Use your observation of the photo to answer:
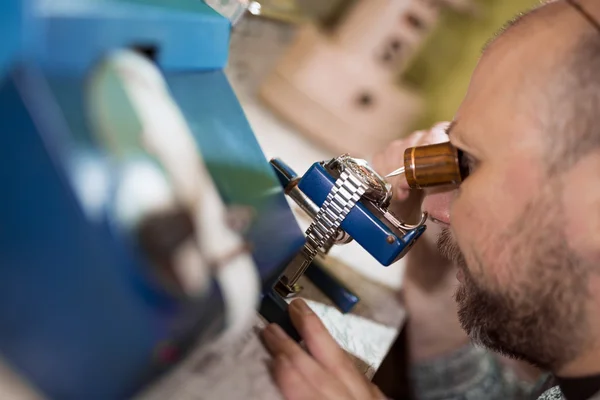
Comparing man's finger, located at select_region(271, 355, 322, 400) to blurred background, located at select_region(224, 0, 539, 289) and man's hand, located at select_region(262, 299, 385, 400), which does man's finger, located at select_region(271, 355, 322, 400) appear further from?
blurred background, located at select_region(224, 0, 539, 289)

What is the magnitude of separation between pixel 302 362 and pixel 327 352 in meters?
0.03

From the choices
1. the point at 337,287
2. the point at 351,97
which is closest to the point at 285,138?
the point at 351,97

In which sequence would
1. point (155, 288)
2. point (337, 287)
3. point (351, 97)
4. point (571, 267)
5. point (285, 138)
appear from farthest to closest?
point (351, 97) < point (285, 138) < point (337, 287) < point (571, 267) < point (155, 288)

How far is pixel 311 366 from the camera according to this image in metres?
0.45

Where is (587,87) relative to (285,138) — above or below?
above

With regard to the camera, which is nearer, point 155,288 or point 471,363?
point 155,288

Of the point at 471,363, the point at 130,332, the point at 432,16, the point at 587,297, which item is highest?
the point at 432,16

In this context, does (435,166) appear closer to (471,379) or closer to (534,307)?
(534,307)

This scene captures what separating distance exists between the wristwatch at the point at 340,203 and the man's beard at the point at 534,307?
0.30 feet

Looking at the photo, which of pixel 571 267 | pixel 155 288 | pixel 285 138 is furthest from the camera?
pixel 285 138

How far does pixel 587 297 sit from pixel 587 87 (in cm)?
19

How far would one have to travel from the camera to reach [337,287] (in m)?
0.60

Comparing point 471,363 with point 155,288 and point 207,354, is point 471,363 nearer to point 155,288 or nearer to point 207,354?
point 207,354

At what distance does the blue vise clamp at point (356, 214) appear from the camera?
18.2 inches
